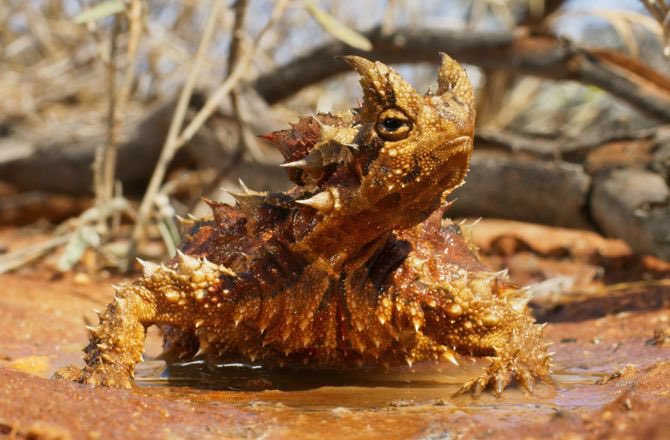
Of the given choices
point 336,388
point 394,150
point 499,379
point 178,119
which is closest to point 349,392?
point 336,388

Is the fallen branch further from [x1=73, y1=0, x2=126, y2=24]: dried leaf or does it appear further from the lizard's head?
the lizard's head

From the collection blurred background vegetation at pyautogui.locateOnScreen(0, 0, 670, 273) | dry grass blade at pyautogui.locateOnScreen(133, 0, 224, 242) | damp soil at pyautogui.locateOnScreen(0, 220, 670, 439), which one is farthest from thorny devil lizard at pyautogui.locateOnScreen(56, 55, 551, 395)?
dry grass blade at pyautogui.locateOnScreen(133, 0, 224, 242)

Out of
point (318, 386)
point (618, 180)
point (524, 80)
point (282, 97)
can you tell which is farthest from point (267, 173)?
point (524, 80)

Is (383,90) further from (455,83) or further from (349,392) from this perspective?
(349,392)

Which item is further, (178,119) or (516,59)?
(516,59)

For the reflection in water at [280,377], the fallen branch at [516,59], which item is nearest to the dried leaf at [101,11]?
the reflection in water at [280,377]

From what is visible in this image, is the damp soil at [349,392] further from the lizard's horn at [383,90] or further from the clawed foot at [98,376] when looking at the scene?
the lizard's horn at [383,90]
